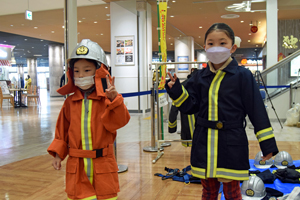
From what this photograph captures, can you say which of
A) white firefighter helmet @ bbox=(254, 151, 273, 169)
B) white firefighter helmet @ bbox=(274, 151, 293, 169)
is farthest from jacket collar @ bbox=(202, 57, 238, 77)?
white firefighter helmet @ bbox=(274, 151, 293, 169)

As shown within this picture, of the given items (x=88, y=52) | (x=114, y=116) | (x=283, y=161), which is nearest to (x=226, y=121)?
(x=114, y=116)

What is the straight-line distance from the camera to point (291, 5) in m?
9.31

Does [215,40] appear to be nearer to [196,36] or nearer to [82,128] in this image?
[82,128]

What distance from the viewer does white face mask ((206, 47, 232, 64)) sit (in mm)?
1639

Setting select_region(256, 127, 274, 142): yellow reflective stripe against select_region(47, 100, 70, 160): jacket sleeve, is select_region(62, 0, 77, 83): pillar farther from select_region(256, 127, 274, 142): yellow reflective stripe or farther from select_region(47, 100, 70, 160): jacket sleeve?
select_region(256, 127, 274, 142): yellow reflective stripe

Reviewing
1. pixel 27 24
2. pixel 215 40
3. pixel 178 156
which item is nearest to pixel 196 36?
pixel 27 24

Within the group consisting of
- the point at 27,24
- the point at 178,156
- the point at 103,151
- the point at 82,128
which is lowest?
the point at 178,156

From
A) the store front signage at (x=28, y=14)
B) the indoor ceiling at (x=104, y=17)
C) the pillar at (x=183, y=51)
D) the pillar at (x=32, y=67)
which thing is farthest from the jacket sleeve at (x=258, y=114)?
the pillar at (x=32, y=67)

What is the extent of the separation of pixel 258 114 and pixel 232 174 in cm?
36

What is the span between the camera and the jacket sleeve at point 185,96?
1.72 meters

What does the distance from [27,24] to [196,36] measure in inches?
508

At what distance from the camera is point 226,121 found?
A: 159cm

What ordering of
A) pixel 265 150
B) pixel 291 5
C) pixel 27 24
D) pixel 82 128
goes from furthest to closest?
pixel 291 5 < pixel 27 24 < pixel 82 128 < pixel 265 150

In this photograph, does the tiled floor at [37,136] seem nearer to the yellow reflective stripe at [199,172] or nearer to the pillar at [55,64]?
the yellow reflective stripe at [199,172]
